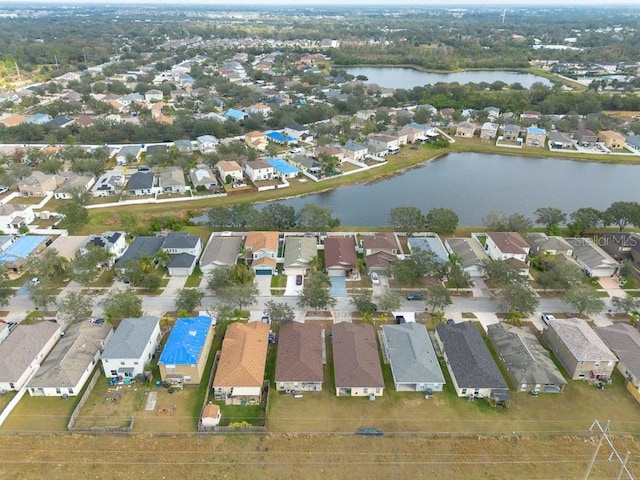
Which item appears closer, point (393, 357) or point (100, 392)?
point (100, 392)

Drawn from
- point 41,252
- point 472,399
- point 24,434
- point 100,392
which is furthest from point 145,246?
point 472,399

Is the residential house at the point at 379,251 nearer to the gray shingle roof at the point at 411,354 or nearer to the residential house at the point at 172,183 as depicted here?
the gray shingle roof at the point at 411,354

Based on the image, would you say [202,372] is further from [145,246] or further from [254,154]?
[254,154]

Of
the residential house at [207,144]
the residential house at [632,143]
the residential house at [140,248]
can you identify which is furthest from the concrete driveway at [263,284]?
the residential house at [632,143]

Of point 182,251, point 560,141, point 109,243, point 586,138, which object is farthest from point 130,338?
point 586,138

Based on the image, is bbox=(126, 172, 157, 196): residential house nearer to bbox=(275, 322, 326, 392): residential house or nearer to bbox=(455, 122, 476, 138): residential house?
bbox=(275, 322, 326, 392): residential house

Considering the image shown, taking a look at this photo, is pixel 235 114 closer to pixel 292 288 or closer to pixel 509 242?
pixel 292 288

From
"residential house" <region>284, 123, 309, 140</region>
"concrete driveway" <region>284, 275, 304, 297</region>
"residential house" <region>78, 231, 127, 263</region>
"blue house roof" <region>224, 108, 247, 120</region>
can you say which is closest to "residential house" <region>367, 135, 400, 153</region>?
"residential house" <region>284, 123, 309, 140</region>
